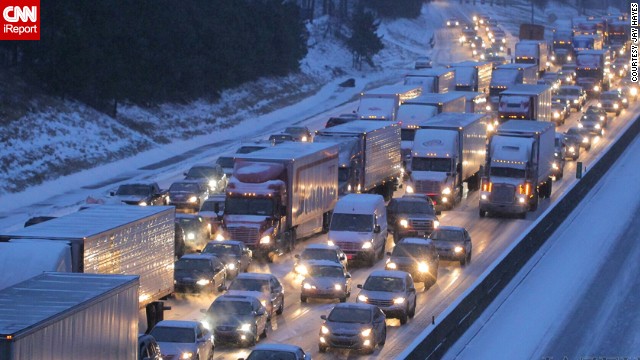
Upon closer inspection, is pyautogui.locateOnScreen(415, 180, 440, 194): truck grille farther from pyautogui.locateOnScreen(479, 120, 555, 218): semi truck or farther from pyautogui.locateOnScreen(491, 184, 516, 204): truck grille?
pyautogui.locateOnScreen(491, 184, 516, 204): truck grille

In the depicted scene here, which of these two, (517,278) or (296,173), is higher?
(296,173)

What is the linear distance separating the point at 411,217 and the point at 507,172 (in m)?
7.55

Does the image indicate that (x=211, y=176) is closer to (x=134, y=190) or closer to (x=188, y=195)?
(x=188, y=195)

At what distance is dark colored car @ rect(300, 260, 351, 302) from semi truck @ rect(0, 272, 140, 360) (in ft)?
45.7

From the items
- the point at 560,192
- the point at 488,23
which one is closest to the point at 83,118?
the point at 560,192

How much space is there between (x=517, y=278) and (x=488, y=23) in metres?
138

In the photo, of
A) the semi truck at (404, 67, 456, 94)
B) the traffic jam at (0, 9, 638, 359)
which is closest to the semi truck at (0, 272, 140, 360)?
the traffic jam at (0, 9, 638, 359)

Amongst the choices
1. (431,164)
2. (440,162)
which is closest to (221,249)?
(431,164)

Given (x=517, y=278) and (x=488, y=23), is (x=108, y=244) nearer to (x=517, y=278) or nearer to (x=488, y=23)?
(x=517, y=278)

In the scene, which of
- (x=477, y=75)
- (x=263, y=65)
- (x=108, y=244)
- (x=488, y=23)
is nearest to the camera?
(x=108, y=244)

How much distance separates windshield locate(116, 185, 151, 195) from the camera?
52062mm

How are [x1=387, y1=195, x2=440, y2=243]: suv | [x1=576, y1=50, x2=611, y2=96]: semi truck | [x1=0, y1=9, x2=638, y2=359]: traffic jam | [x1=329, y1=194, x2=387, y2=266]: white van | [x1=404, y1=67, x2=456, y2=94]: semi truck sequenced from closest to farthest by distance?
[x1=0, y1=9, x2=638, y2=359]: traffic jam
[x1=329, y1=194, x2=387, y2=266]: white van
[x1=387, y1=195, x2=440, y2=243]: suv
[x1=404, y1=67, x2=456, y2=94]: semi truck
[x1=576, y1=50, x2=611, y2=96]: semi truck

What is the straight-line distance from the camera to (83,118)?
234 feet

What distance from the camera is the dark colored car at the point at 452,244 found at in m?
43.8
